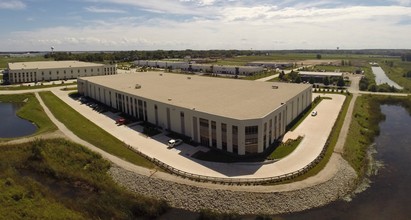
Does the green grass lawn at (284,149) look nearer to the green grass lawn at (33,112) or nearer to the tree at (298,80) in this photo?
the green grass lawn at (33,112)

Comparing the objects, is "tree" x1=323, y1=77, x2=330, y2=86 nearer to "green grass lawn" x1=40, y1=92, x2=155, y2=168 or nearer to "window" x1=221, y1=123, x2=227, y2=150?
"window" x1=221, y1=123, x2=227, y2=150

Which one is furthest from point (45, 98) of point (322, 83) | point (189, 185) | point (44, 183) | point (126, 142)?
→ point (322, 83)

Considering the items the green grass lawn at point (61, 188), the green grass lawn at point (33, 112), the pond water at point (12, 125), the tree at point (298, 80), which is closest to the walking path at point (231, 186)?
the green grass lawn at point (61, 188)

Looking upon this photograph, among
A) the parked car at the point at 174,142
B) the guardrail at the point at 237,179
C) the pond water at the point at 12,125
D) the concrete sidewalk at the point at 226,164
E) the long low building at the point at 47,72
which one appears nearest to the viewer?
the guardrail at the point at 237,179

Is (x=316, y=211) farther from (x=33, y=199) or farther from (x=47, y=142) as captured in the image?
(x=47, y=142)

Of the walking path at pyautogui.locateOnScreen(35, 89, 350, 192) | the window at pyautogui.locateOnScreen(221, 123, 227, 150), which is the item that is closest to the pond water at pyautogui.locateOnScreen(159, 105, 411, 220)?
the walking path at pyautogui.locateOnScreen(35, 89, 350, 192)

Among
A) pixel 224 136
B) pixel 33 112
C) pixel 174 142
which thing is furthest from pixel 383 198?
pixel 33 112
